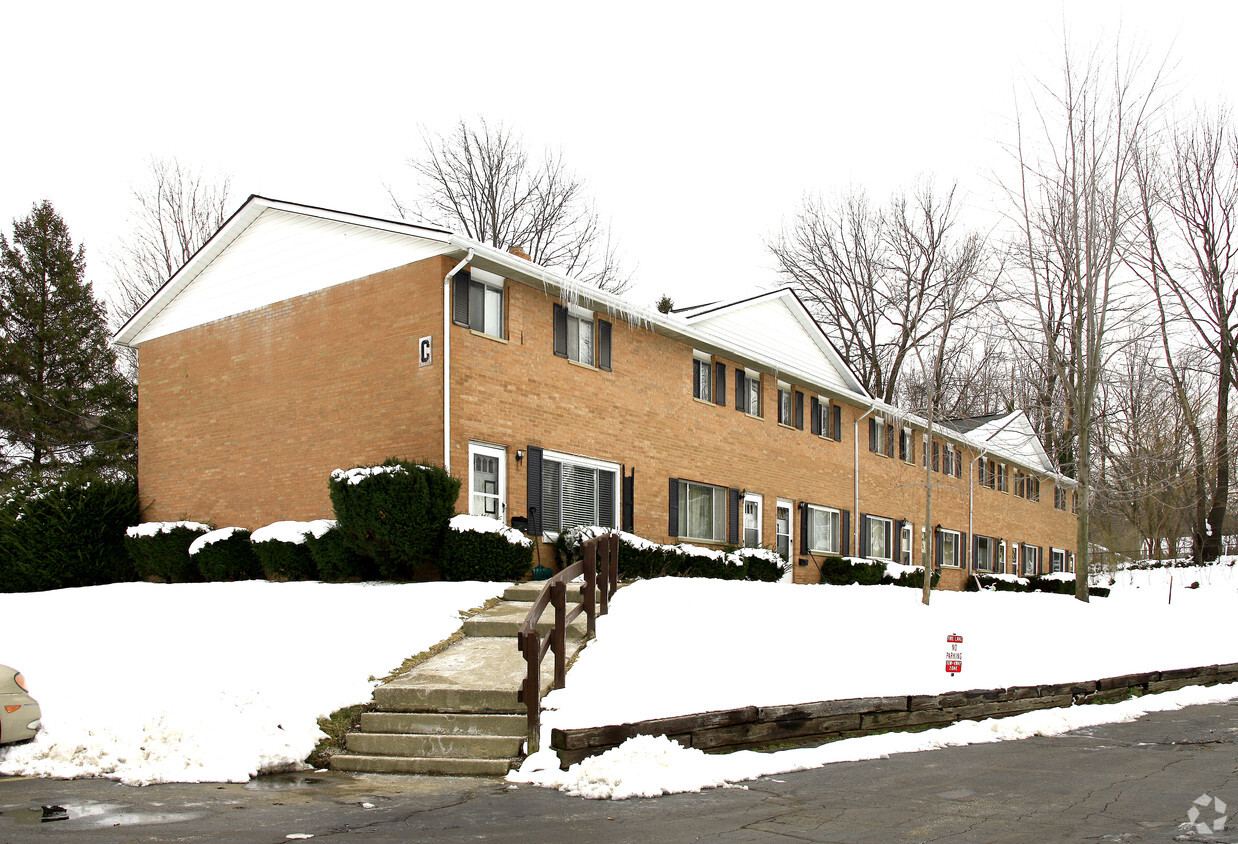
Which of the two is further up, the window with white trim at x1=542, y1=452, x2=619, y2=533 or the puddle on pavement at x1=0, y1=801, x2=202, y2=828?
the window with white trim at x1=542, y1=452, x2=619, y2=533

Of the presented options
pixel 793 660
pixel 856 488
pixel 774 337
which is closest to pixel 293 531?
pixel 793 660

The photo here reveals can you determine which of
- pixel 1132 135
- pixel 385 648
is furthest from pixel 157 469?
pixel 1132 135

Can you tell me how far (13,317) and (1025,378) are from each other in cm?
3358

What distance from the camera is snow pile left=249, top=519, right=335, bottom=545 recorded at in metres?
15.6

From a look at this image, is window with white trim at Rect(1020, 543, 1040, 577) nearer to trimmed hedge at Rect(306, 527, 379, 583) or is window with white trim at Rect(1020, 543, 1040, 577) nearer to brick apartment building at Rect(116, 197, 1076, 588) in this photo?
brick apartment building at Rect(116, 197, 1076, 588)

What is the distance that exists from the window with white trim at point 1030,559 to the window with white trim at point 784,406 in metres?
19.6

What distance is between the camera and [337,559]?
15297mm

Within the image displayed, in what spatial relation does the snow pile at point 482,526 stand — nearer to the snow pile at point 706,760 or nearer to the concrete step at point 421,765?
the concrete step at point 421,765

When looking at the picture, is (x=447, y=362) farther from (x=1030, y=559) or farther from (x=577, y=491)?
(x=1030, y=559)

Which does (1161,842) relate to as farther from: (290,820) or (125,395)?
(125,395)

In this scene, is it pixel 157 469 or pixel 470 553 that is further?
pixel 157 469

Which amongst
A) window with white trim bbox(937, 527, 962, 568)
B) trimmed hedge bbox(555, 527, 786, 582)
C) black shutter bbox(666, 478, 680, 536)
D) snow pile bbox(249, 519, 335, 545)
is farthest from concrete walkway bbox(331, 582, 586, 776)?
window with white trim bbox(937, 527, 962, 568)

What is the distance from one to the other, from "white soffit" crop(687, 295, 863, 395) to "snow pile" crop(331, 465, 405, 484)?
9000 mm

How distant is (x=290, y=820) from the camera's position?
638 cm
